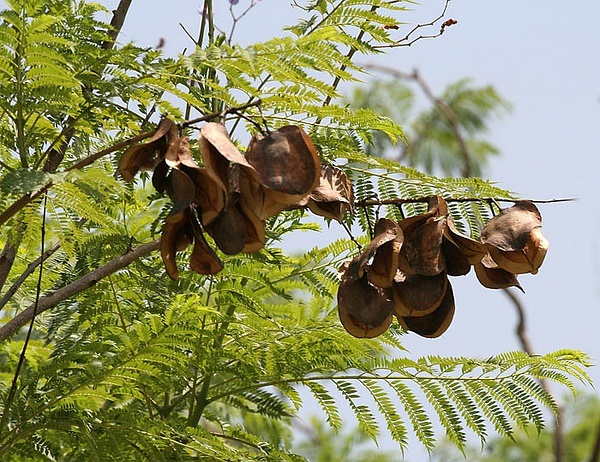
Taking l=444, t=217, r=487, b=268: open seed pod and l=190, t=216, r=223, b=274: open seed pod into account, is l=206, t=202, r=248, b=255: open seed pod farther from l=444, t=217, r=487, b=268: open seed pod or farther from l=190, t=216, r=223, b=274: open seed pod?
l=444, t=217, r=487, b=268: open seed pod

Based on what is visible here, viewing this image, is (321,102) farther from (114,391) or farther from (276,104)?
(114,391)

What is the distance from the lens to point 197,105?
6.83 ft

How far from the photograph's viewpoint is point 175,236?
1715 mm

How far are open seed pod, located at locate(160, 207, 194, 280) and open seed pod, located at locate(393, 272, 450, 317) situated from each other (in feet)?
1.29

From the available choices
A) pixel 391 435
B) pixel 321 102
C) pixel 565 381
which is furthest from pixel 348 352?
pixel 321 102

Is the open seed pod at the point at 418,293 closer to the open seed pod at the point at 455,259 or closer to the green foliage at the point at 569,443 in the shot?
the open seed pod at the point at 455,259

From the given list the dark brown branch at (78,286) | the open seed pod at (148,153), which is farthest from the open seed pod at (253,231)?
the dark brown branch at (78,286)

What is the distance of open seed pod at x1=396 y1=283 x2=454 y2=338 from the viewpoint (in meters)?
1.95

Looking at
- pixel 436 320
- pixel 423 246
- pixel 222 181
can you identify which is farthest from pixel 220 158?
pixel 436 320

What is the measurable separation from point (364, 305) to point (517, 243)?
28cm

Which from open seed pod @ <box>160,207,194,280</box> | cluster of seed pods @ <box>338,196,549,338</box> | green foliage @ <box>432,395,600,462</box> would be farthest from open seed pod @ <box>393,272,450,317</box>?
green foliage @ <box>432,395,600,462</box>

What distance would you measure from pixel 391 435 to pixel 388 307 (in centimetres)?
84

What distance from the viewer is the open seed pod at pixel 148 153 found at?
1722 millimetres

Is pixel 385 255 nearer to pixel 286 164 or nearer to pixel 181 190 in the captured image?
pixel 286 164
